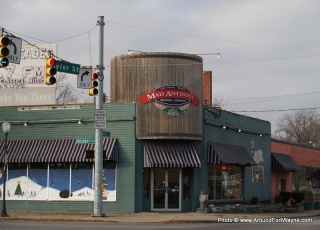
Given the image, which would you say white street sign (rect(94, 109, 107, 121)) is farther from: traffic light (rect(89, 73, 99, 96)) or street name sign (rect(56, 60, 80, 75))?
street name sign (rect(56, 60, 80, 75))

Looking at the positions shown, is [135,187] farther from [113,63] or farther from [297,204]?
[297,204]

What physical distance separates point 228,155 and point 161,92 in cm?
660

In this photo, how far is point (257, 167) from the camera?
4066 centimetres

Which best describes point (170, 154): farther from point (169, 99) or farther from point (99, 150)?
point (99, 150)

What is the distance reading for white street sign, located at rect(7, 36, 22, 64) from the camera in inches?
854

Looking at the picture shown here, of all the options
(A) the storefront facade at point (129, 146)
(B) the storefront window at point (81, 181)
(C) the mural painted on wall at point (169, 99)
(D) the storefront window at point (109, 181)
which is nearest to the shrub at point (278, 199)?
(A) the storefront facade at point (129, 146)

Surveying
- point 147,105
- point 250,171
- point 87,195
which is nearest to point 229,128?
point 250,171

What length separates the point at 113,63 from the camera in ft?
109

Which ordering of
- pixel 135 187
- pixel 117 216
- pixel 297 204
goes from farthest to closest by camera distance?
pixel 297 204 → pixel 135 187 → pixel 117 216

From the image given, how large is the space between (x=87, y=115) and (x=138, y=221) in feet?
25.5

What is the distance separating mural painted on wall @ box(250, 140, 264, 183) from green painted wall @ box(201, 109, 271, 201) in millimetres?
220

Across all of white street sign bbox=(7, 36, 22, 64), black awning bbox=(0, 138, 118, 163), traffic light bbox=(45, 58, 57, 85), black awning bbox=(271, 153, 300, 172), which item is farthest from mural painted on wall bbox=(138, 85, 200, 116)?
black awning bbox=(271, 153, 300, 172)

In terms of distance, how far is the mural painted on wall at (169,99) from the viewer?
31.8 metres

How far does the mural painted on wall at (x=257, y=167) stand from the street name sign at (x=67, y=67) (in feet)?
55.8
